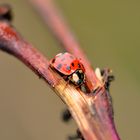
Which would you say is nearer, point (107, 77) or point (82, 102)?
point (82, 102)

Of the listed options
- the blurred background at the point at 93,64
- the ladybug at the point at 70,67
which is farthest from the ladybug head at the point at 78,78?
the blurred background at the point at 93,64

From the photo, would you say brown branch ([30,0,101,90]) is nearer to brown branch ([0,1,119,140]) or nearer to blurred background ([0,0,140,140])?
brown branch ([0,1,119,140])

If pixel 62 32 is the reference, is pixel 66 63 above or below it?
below

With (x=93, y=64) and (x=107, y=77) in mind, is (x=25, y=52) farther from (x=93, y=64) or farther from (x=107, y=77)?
(x=93, y=64)

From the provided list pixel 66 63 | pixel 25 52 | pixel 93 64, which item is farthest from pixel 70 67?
pixel 93 64

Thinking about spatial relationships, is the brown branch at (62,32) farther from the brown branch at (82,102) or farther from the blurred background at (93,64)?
the blurred background at (93,64)

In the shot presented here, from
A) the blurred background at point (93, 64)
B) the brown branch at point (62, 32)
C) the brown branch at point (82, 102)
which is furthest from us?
the blurred background at point (93, 64)
